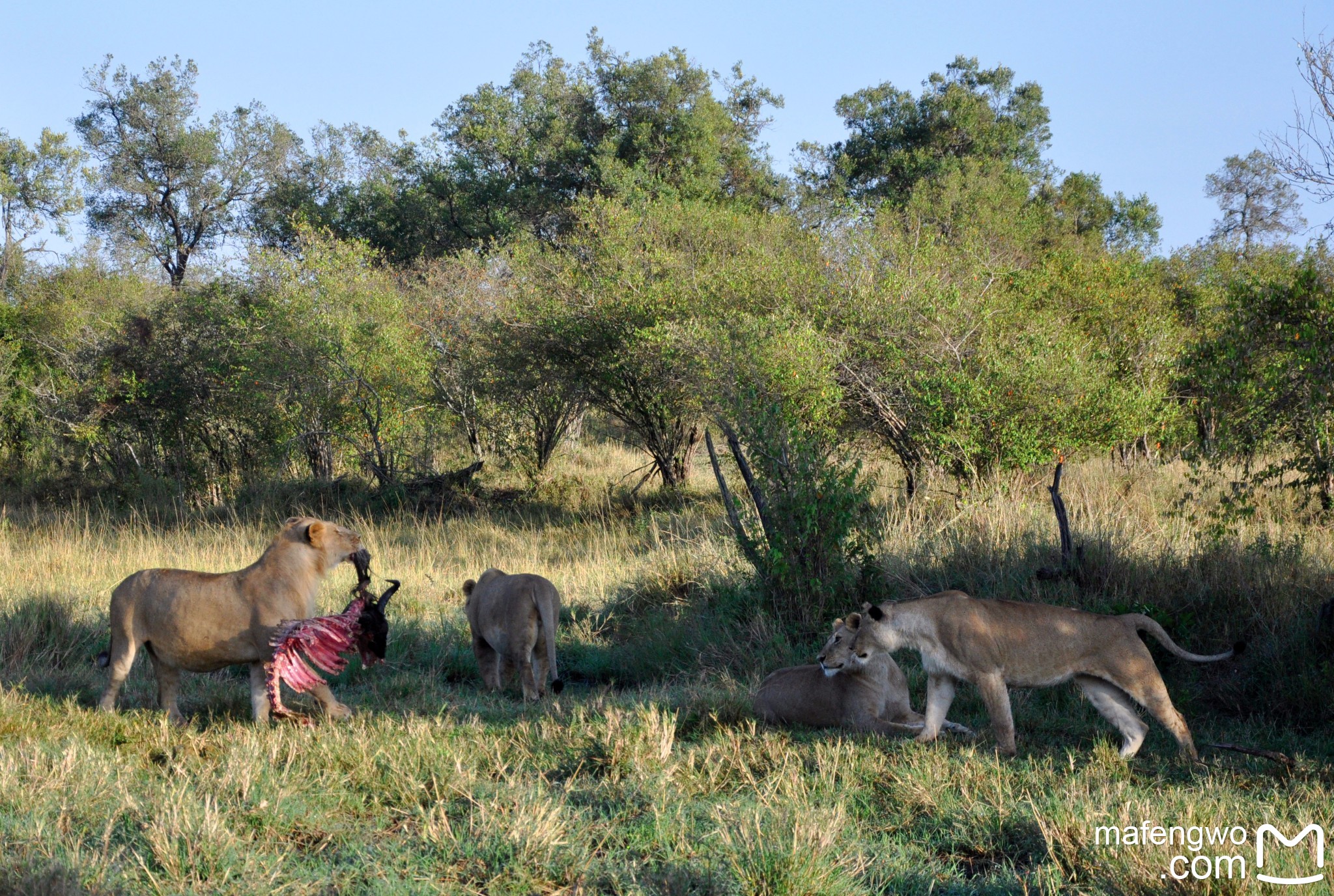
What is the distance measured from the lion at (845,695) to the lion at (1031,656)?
294mm

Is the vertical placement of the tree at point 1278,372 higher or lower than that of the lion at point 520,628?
higher

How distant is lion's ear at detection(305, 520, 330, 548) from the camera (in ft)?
24.0

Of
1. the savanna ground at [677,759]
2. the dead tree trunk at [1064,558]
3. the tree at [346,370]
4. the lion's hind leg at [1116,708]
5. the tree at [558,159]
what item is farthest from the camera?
the tree at [558,159]

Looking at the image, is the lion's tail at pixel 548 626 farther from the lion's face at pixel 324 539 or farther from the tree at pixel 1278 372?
the tree at pixel 1278 372

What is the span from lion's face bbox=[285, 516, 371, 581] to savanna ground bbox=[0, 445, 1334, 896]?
1.02 metres

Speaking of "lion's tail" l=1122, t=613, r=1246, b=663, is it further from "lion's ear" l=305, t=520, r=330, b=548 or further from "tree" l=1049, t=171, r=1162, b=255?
"tree" l=1049, t=171, r=1162, b=255

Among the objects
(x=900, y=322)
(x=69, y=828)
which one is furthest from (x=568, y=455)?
(x=69, y=828)

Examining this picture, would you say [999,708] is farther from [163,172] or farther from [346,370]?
[163,172]

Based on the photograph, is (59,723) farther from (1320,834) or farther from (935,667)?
(1320,834)

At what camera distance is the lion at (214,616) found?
6.94 metres

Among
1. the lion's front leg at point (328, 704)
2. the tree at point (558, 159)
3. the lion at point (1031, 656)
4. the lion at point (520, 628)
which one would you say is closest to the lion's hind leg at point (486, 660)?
the lion at point (520, 628)

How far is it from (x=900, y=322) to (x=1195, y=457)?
671cm

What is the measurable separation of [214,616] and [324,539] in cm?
83
